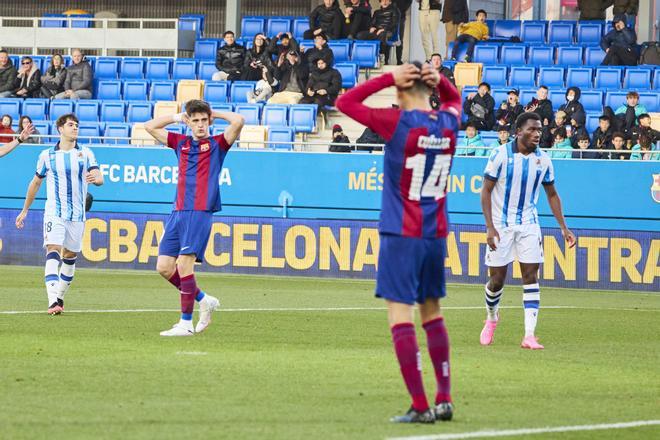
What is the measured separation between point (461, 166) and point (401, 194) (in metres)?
15.8

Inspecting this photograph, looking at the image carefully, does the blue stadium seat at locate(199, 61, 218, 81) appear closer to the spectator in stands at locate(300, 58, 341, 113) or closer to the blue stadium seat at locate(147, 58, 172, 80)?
the blue stadium seat at locate(147, 58, 172, 80)

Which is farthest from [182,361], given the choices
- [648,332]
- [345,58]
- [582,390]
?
[345,58]

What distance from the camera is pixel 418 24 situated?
34.1 m

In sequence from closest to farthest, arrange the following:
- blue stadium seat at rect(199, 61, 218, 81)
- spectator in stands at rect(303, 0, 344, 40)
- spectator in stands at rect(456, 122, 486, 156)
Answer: spectator in stands at rect(456, 122, 486, 156)
blue stadium seat at rect(199, 61, 218, 81)
spectator in stands at rect(303, 0, 344, 40)

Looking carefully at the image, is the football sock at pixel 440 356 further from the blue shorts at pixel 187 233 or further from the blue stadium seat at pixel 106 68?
the blue stadium seat at pixel 106 68

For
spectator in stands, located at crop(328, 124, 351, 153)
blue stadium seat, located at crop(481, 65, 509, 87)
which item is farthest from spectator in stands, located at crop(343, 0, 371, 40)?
spectator in stands, located at crop(328, 124, 351, 153)

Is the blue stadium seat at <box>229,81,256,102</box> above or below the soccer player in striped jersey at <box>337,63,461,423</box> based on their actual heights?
above

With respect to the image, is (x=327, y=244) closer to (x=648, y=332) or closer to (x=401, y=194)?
(x=648, y=332)

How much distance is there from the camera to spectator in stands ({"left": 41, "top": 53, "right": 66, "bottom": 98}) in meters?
29.7

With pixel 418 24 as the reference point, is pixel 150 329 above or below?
below

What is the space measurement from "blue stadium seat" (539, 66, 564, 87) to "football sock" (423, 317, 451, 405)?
20590mm

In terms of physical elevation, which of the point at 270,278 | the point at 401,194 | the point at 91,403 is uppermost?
the point at 401,194

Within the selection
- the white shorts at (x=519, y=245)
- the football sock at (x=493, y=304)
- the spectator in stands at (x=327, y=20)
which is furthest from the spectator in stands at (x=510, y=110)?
the white shorts at (x=519, y=245)

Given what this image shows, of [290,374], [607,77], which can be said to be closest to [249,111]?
[607,77]
